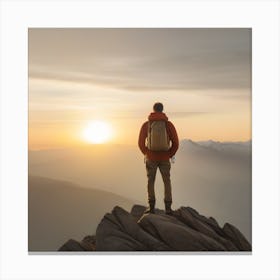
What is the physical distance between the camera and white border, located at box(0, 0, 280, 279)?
7.84m

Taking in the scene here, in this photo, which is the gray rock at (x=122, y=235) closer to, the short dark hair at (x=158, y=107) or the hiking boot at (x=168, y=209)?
the hiking boot at (x=168, y=209)

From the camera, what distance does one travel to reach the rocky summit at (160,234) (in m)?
7.87

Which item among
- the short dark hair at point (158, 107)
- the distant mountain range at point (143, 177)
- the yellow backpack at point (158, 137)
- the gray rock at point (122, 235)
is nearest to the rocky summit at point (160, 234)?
the gray rock at point (122, 235)

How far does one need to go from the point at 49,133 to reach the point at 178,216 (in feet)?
6.72

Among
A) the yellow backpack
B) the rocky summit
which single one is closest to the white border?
the rocky summit

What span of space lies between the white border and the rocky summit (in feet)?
0.45

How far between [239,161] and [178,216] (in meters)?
1.09
